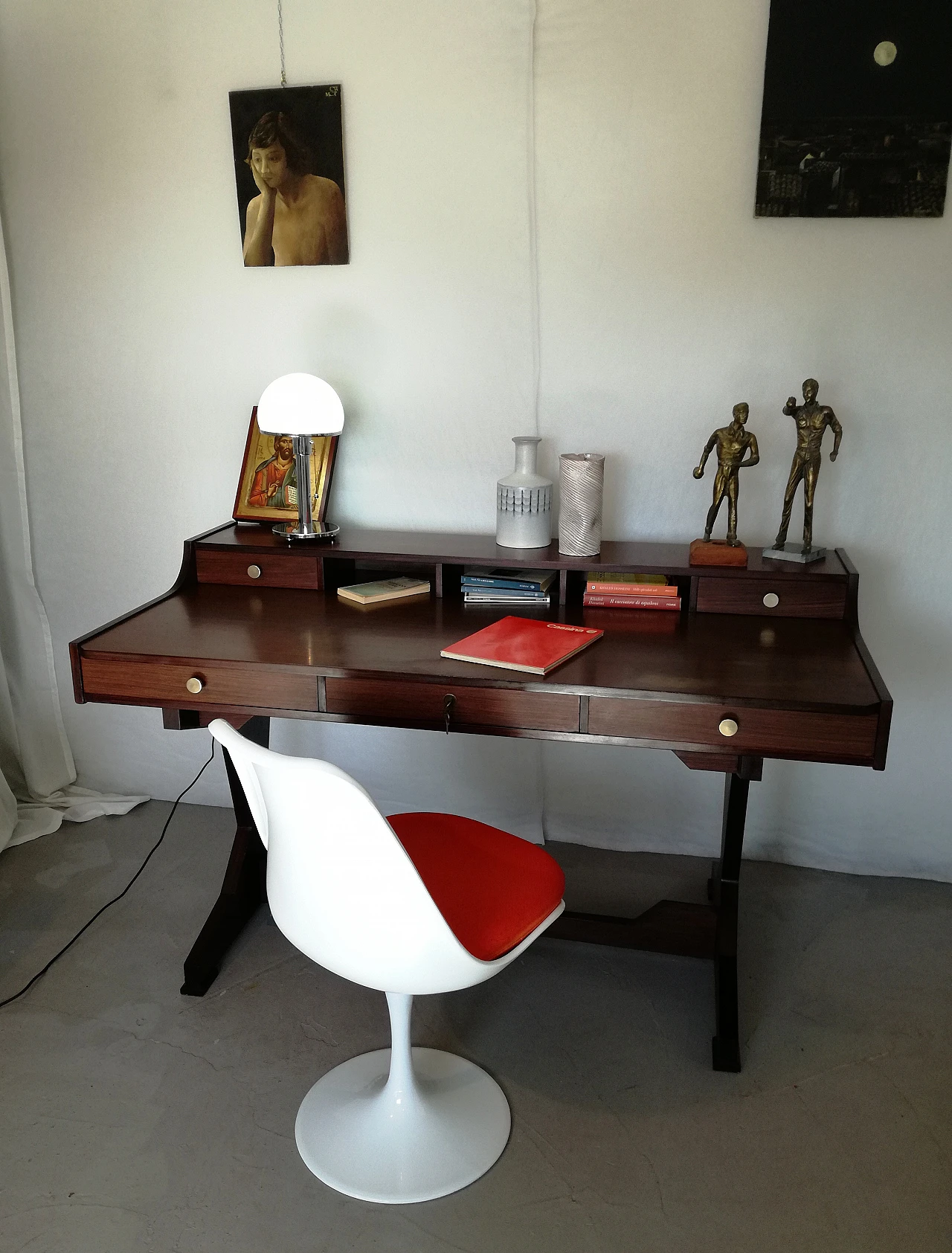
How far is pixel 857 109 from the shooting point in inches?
74.4

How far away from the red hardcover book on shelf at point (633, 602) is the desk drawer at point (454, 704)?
1.37 feet

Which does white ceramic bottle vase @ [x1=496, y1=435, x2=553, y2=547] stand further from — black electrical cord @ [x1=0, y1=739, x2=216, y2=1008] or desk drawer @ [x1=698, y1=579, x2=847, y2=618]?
black electrical cord @ [x1=0, y1=739, x2=216, y2=1008]

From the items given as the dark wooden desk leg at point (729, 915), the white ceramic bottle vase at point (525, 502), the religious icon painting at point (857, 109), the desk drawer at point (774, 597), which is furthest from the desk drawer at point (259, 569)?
the religious icon painting at point (857, 109)

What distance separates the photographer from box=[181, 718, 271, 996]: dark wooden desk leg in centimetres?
196

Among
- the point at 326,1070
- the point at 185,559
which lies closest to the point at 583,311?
the point at 185,559

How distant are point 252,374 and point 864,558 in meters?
1.48

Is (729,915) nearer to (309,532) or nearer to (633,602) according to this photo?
(633,602)

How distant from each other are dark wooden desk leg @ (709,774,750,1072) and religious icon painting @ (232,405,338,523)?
1088 millimetres

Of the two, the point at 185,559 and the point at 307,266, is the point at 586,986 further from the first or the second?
the point at 307,266

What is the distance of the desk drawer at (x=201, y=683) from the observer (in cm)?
162

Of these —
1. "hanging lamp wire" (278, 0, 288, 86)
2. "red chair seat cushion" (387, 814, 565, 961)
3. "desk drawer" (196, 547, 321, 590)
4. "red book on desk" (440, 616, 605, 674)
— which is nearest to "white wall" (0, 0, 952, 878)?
"hanging lamp wire" (278, 0, 288, 86)

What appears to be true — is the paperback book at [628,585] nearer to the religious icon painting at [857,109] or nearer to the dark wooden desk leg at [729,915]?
the dark wooden desk leg at [729,915]

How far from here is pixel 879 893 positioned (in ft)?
7.48

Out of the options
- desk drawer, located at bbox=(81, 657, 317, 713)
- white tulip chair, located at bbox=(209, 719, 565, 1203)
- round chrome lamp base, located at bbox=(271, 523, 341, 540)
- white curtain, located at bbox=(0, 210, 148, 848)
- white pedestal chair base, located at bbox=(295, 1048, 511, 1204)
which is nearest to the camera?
white tulip chair, located at bbox=(209, 719, 565, 1203)
